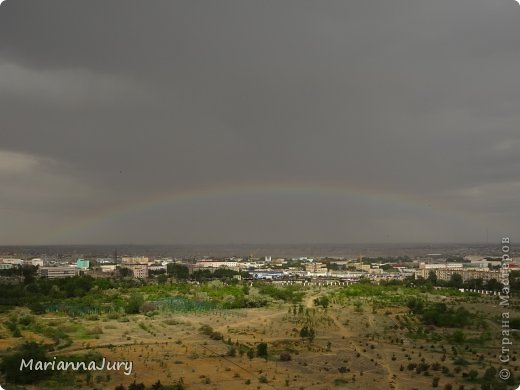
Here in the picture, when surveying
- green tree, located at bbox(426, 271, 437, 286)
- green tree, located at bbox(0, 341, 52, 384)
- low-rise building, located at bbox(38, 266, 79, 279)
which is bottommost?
low-rise building, located at bbox(38, 266, 79, 279)

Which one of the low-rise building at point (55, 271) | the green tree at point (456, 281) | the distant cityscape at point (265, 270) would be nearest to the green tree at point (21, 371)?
the distant cityscape at point (265, 270)

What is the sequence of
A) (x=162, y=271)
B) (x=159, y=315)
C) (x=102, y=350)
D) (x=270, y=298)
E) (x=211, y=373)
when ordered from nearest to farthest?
(x=211, y=373) → (x=102, y=350) → (x=159, y=315) → (x=270, y=298) → (x=162, y=271)

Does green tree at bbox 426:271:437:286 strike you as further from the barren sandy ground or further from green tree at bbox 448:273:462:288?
the barren sandy ground

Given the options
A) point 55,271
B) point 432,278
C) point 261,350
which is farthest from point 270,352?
point 55,271

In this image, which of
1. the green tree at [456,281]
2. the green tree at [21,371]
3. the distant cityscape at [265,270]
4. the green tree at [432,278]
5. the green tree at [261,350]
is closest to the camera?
the green tree at [21,371]

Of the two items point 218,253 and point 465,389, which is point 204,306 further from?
point 218,253

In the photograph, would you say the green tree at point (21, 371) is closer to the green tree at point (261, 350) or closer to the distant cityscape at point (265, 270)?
the green tree at point (261, 350)

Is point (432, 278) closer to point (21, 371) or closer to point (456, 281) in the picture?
point (456, 281)

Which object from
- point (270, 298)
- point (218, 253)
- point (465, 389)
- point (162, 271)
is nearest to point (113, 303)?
point (270, 298)

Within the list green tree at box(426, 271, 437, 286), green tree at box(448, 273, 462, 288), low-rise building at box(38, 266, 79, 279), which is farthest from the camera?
low-rise building at box(38, 266, 79, 279)

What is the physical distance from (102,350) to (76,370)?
3.68 feet

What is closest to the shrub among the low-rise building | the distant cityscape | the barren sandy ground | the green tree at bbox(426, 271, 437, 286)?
the barren sandy ground

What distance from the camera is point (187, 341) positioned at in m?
9.25

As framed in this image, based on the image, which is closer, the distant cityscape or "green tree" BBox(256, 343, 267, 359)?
"green tree" BBox(256, 343, 267, 359)
